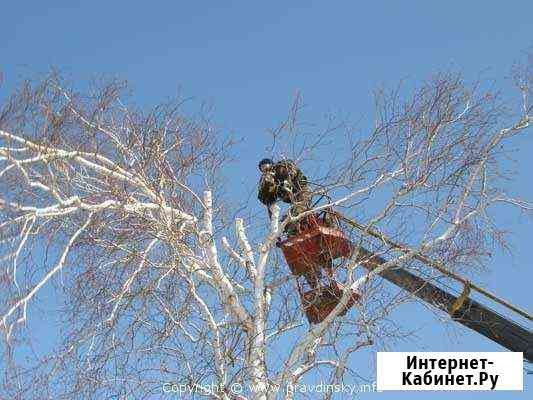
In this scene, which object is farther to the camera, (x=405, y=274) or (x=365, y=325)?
(x=405, y=274)

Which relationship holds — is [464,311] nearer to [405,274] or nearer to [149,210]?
[405,274]

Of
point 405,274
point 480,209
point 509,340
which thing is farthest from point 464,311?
point 480,209

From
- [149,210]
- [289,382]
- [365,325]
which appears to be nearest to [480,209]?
[365,325]

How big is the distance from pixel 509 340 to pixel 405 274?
2.25m

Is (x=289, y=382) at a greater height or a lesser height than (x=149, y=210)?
lesser

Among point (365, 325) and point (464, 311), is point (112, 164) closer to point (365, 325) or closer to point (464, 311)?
point (365, 325)

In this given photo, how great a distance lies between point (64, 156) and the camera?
6.53 metres

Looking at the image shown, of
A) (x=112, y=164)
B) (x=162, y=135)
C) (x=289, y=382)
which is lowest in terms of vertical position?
(x=289, y=382)

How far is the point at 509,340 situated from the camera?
9.72 m

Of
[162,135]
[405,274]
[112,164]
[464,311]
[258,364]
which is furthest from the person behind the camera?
[464,311]

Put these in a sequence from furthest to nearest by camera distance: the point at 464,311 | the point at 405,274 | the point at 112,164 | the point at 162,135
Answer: the point at 464,311 < the point at 405,274 < the point at 162,135 < the point at 112,164

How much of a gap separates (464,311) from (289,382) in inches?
146

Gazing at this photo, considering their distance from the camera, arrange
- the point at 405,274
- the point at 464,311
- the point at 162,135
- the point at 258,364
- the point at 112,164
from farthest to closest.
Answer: the point at 464,311, the point at 405,274, the point at 162,135, the point at 112,164, the point at 258,364

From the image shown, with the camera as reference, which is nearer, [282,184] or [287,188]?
[287,188]
